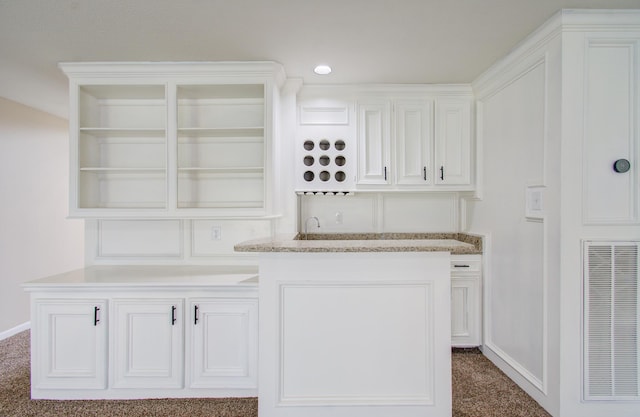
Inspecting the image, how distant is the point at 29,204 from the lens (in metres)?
3.84

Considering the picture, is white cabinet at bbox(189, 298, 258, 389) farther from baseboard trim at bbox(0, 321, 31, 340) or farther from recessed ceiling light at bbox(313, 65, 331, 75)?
baseboard trim at bbox(0, 321, 31, 340)

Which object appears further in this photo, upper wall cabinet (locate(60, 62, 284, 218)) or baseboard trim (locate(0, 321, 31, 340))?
baseboard trim (locate(0, 321, 31, 340))

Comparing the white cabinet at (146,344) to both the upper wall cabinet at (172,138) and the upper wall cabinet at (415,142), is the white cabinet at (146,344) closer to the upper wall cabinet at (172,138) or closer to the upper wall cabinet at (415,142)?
the upper wall cabinet at (172,138)

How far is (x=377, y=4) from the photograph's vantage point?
192cm

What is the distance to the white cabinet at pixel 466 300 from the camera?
305 cm

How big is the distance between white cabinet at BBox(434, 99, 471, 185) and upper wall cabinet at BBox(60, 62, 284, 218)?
1.48 meters

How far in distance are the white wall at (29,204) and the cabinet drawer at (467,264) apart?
4.33 m

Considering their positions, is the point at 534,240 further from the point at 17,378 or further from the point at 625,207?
the point at 17,378

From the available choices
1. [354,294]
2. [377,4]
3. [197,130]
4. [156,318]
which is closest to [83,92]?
[197,130]

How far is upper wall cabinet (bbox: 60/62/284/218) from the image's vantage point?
106 inches

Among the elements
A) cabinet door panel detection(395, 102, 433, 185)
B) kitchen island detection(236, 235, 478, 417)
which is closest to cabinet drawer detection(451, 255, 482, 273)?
cabinet door panel detection(395, 102, 433, 185)

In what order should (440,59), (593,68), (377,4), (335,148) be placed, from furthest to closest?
(335,148) < (440,59) < (593,68) < (377,4)

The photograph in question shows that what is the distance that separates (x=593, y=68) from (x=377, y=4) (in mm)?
1301

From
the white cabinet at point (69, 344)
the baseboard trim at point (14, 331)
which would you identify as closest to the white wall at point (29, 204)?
the baseboard trim at point (14, 331)
